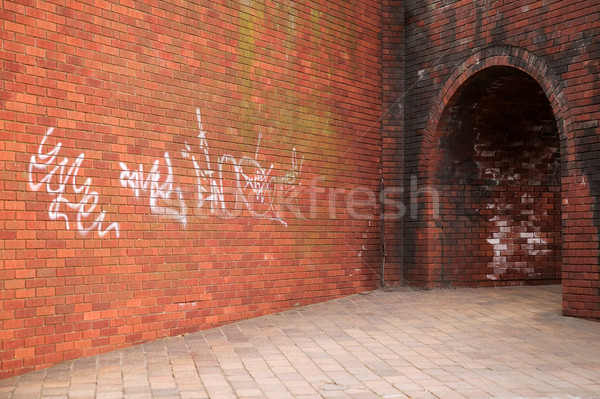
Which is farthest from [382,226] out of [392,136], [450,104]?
[450,104]

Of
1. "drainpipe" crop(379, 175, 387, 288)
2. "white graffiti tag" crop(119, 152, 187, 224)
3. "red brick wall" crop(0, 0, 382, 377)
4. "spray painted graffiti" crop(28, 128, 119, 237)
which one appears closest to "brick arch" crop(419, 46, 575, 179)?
"drainpipe" crop(379, 175, 387, 288)

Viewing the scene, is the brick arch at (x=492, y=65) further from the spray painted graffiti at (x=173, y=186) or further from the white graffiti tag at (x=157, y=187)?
the white graffiti tag at (x=157, y=187)

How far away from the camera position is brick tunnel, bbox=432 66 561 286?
1002 centimetres

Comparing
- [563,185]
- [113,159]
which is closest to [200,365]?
[113,159]

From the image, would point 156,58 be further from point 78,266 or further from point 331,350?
point 331,350

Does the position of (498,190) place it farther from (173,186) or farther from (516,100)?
(173,186)

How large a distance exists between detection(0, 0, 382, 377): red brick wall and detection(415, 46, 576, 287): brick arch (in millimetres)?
760

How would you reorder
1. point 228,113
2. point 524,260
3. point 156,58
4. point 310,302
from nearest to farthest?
point 156,58
point 228,113
point 310,302
point 524,260

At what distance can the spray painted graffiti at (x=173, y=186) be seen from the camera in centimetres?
593

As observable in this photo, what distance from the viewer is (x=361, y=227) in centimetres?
978

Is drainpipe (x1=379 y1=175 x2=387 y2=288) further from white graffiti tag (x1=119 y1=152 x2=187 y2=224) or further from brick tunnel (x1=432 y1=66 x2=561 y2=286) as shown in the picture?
white graffiti tag (x1=119 y1=152 x2=187 y2=224)

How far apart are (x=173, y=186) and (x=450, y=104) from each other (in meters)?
4.69

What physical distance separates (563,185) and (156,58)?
201 inches

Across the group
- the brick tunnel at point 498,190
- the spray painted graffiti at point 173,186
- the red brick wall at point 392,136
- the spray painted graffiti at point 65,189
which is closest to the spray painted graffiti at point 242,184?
the spray painted graffiti at point 173,186
